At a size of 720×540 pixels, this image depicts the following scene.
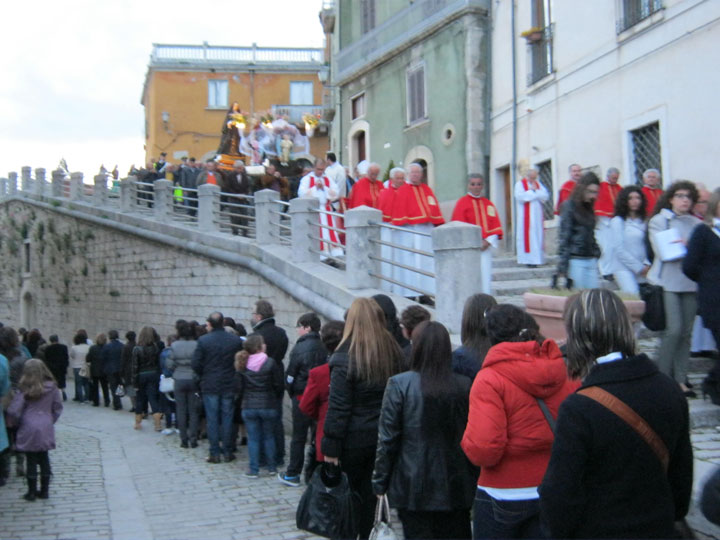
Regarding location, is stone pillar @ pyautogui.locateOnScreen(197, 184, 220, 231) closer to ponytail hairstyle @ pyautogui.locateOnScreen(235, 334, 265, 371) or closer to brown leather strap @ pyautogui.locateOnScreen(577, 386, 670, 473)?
ponytail hairstyle @ pyautogui.locateOnScreen(235, 334, 265, 371)

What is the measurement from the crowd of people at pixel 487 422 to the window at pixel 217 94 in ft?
102

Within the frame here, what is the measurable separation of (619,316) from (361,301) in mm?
2427

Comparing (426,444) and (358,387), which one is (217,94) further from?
(426,444)

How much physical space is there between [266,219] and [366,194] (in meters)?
1.97

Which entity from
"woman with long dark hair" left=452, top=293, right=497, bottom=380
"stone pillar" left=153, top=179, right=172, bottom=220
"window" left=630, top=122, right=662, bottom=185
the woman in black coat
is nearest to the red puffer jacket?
the woman in black coat

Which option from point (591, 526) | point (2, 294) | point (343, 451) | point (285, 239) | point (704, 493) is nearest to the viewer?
point (704, 493)

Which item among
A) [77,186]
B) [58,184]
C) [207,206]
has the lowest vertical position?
[207,206]

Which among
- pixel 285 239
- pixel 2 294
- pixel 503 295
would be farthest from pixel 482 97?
pixel 2 294

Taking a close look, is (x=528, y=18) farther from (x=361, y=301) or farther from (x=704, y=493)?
(x=704, y=493)

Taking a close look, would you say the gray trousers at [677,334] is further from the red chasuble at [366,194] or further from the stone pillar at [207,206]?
the stone pillar at [207,206]

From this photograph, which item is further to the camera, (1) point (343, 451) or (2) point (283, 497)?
(2) point (283, 497)

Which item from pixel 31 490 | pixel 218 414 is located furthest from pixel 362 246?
pixel 31 490

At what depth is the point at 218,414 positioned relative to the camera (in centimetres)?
962

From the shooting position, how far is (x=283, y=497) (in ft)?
25.8
